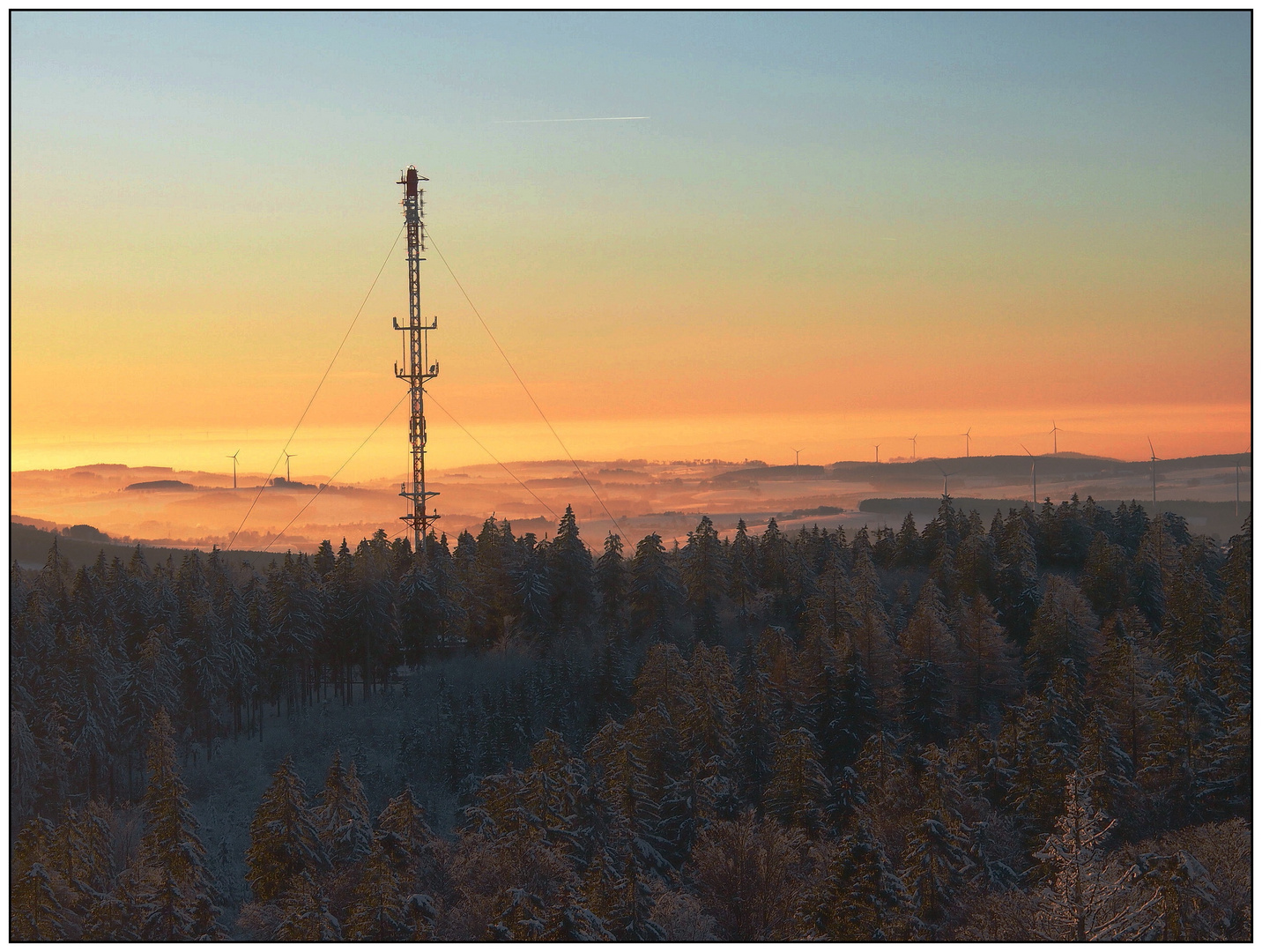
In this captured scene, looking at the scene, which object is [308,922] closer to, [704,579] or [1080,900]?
[1080,900]

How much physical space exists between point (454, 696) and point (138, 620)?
3074 centimetres

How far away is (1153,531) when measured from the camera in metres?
129

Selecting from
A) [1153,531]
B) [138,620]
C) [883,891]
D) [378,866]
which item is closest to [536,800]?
[378,866]

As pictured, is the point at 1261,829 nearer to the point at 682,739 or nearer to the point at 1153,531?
the point at 682,739

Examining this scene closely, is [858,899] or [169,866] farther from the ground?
[858,899]

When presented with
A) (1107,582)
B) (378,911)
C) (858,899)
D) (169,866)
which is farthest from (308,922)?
(1107,582)

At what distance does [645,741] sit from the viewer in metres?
80.2

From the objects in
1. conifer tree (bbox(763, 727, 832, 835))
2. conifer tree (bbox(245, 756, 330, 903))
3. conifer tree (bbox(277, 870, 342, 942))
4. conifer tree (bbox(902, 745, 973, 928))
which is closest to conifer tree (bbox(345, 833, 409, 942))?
conifer tree (bbox(277, 870, 342, 942))

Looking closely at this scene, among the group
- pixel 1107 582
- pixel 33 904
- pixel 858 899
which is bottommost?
pixel 33 904

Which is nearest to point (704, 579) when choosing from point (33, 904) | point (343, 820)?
point (343, 820)

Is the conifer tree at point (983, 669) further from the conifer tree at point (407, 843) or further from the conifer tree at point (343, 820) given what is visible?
the conifer tree at point (343, 820)

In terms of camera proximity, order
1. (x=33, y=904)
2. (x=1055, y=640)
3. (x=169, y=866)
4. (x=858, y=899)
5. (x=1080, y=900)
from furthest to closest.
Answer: (x=1055, y=640)
(x=169, y=866)
(x=33, y=904)
(x=858, y=899)
(x=1080, y=900)

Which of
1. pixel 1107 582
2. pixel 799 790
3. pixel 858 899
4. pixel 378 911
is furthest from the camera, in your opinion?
pixel 1107 582

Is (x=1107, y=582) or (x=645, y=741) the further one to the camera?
(x=1107, y=582)
